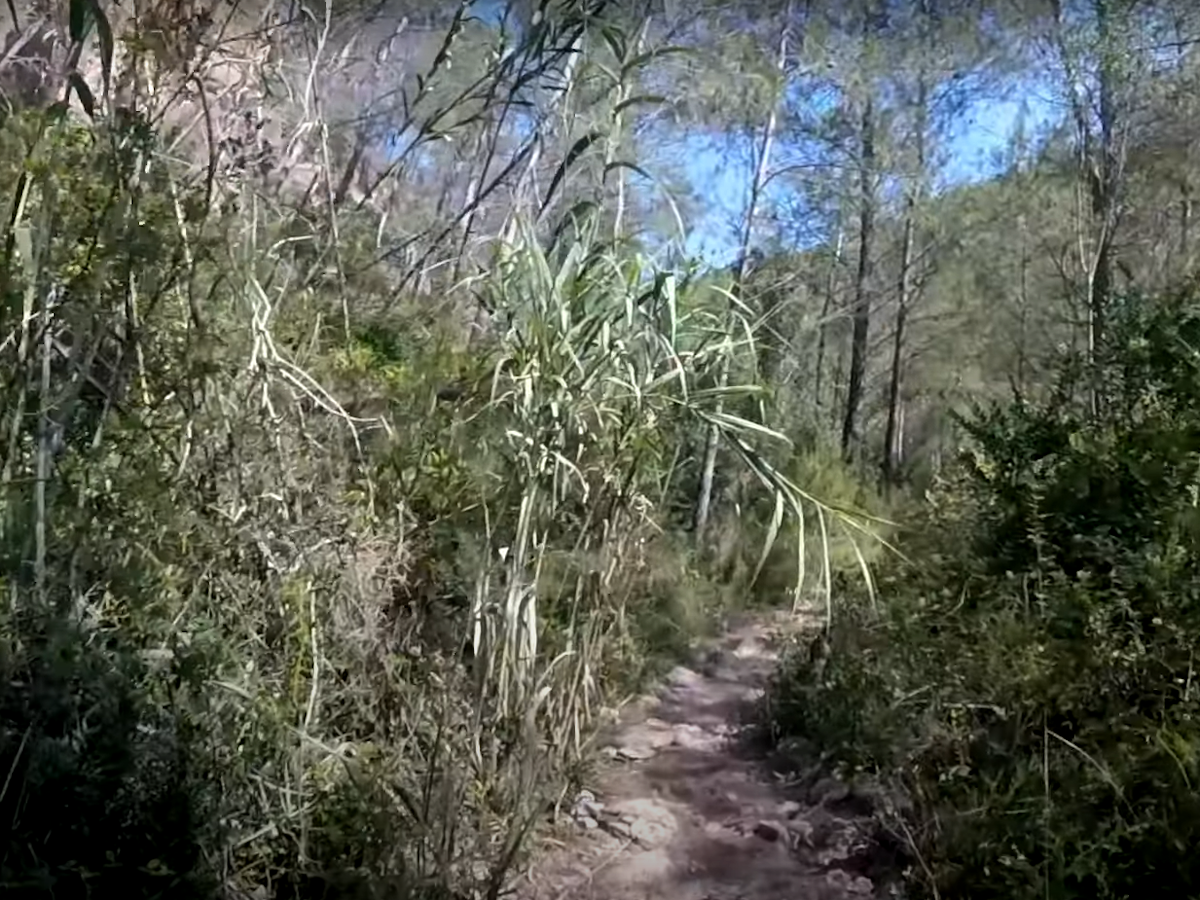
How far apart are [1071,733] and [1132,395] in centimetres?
104

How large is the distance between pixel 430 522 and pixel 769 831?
994 millimetres

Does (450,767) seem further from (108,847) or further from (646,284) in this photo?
(646,284)

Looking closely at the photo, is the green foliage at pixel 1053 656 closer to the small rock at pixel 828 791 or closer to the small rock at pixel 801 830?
the small rock at pixel 828 791

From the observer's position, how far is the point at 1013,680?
2.16 m

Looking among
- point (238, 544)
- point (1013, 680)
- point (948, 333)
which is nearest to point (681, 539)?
point (1013, 680)

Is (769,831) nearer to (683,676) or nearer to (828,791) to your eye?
(828,791)

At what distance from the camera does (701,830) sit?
2.40 meters

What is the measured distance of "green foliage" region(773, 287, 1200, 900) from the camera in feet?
5.85

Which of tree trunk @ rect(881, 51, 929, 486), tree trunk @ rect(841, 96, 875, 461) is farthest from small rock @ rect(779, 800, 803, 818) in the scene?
tree trunk @ rect(841, 96, 875, 461)

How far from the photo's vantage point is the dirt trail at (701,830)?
6.91ft

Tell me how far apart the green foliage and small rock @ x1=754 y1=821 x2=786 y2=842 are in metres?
0.24

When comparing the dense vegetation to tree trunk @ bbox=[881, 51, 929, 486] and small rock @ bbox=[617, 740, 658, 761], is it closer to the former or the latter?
small rock @ bbox=[617, 740, 658, 761]

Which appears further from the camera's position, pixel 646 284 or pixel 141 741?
pixel 646 284

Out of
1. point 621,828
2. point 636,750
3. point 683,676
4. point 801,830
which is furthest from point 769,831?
point 683,676
